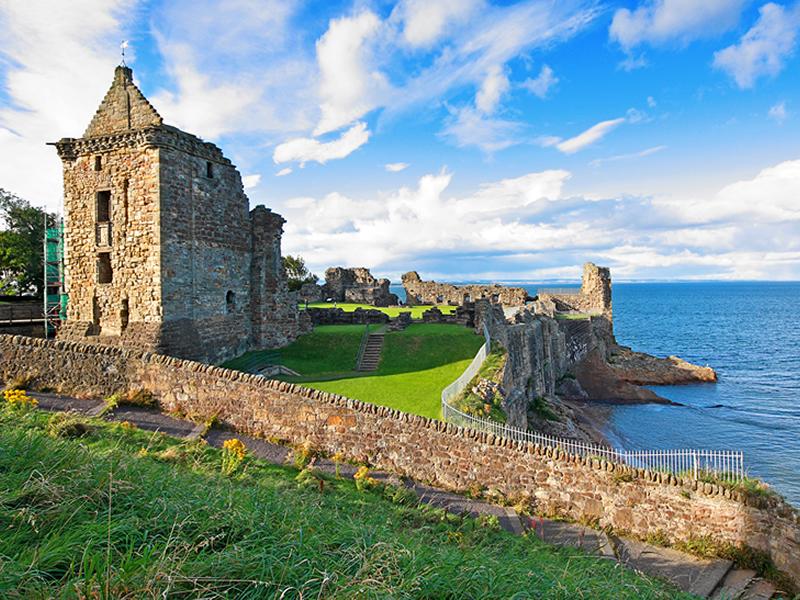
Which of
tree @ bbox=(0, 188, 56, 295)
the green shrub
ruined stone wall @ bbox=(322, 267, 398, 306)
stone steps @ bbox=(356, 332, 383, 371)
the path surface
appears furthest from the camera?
ruined stone wall @ bbox=(322, 267, 398, 306)

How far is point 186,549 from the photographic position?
4.28m

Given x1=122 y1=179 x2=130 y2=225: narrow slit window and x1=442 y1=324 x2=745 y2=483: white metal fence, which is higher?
x1=122 y1=179 x2=130 y2=225: narrow slit window

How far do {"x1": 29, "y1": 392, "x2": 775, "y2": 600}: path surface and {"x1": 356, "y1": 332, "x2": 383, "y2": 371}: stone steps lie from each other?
28.1ft

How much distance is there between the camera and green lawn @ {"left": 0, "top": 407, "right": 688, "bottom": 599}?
151 inches

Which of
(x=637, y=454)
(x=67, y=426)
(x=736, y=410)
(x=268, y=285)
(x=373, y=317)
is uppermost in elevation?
(x=268, y=285)

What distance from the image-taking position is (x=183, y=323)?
20.0 m

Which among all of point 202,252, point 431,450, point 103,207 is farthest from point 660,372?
point 103,207

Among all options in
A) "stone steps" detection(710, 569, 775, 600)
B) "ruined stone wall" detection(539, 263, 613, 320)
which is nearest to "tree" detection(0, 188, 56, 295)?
"stone steps" detection(710, 569, 775, 600)

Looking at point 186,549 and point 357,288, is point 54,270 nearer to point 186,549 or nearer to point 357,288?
point 357,288

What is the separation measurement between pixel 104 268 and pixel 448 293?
34854mm

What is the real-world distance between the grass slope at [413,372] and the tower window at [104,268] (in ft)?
27.4

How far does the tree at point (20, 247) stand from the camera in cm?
3456

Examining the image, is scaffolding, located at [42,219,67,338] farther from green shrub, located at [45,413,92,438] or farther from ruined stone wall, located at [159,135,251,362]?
green shrub, located at [45,413,92,438]

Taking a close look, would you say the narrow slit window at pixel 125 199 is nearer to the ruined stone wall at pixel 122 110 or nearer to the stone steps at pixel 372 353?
the ruined stone wall at pixel 122 110
